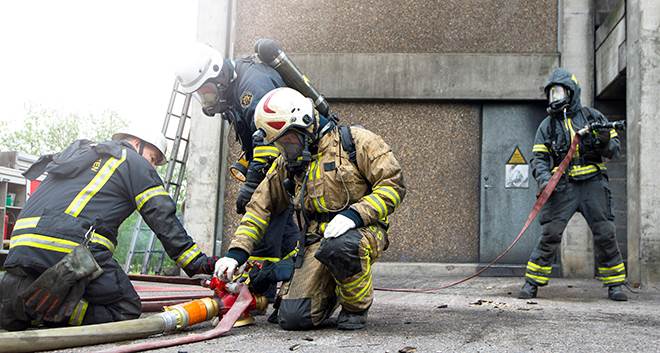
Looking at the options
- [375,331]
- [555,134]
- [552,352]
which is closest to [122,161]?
[375,331]

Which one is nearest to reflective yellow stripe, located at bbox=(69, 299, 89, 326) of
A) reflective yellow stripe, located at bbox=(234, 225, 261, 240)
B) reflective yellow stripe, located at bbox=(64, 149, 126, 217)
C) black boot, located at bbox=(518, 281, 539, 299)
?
reflective yellow stripe, located at bbox=(64, 149, 126, 217)

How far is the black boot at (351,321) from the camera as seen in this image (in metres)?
3.71

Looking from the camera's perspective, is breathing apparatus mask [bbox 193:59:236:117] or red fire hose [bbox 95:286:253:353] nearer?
red fire hose [bbox 95:286:253:353]

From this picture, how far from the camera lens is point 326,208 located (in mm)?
3857

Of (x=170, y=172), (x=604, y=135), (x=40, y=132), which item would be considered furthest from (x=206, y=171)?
(x=40, y=132)

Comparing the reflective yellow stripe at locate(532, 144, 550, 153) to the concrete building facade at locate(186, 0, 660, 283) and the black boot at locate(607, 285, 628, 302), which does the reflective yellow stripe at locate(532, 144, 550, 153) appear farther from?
the concrete building facade at locate(186, 0, 660, 283)

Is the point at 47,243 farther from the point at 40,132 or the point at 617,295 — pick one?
the point at 40,132

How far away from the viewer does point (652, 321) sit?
14.0 ft

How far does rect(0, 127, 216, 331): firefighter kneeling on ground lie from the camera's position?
342 cm

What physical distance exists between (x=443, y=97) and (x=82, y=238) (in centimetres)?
604

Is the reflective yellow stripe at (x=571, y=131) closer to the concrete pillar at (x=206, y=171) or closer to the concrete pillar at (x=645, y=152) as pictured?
the concrete pillar at (x=645, y=152)

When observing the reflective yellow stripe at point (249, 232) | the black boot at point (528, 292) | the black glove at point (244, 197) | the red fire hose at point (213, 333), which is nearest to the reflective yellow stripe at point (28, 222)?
the red fire hose at point (213, 333)

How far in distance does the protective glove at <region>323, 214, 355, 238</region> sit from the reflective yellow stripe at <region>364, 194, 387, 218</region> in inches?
6.2

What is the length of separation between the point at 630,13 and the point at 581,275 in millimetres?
3168
